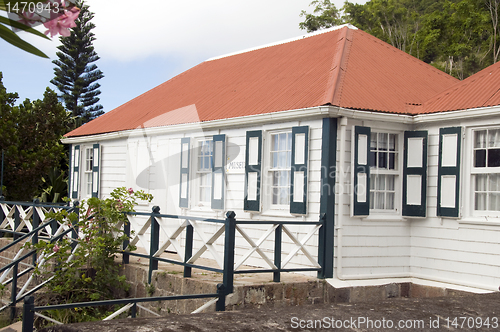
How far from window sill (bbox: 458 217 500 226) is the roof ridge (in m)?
2.84

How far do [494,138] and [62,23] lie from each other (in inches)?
305

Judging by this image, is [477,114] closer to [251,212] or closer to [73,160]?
[251,212]

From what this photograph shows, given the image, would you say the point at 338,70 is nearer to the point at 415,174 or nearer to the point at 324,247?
the point at 415,174

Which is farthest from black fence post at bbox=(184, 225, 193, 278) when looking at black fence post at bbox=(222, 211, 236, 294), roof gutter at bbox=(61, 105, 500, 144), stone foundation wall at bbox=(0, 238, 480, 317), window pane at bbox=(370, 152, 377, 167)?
window pane at bbox=(370, 152, 377, 167)

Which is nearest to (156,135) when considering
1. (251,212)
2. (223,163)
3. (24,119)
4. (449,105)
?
(223,163)

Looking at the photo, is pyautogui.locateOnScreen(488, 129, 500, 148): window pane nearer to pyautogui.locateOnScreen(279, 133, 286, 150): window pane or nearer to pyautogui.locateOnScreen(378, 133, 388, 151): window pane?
pyautogui.locateOnScreen(378, 133, 388, 151): window pane

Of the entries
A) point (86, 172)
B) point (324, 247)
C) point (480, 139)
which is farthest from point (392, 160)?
point (86, 172)

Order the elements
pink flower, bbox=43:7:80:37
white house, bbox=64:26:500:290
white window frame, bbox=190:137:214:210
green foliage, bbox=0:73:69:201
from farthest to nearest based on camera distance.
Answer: green foliage, bbox=0:73:69:201 → white window frame, bbox=190:137:214:210 → white house, bbox=64:26:500:290 → pink flower, bbox=43:7:80:37

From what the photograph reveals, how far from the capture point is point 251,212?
9.89 m

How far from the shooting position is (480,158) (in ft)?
28.0

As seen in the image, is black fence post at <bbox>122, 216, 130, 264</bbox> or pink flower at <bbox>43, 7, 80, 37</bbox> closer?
pink flower at <bbox>43, 7, 80, 37</bbox>

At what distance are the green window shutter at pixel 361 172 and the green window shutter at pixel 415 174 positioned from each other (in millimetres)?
822

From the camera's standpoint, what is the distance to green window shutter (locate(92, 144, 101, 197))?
14.8m

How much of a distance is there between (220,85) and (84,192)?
5671 millimetres
